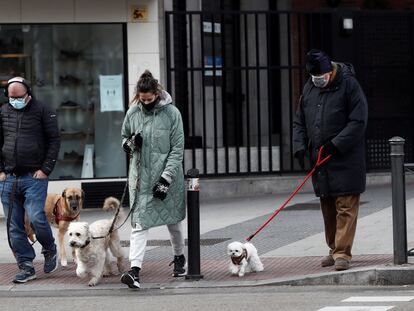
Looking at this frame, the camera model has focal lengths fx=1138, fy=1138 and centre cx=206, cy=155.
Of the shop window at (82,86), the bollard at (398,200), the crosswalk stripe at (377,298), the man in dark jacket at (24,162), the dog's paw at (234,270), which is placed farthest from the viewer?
the shop window at (82,86)

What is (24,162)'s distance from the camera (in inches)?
430

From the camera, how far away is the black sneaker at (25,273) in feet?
36.0

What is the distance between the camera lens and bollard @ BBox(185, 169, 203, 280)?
34.8ft

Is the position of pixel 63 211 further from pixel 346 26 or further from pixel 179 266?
pixel 346 26

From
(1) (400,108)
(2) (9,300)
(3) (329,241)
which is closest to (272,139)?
(1) (400,108)

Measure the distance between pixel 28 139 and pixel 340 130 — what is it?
2983 mm

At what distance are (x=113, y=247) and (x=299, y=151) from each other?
202cm

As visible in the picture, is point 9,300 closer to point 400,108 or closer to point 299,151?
point 299,151

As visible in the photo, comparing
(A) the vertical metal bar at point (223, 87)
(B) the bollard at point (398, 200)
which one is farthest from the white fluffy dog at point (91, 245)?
(A) the vertical metal bar at point (223, 87)

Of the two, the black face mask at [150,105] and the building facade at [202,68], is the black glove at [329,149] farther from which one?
the building facade at [202,68]

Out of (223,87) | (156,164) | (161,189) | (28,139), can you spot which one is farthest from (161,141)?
(223,87)

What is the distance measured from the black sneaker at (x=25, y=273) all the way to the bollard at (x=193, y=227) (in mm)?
1595

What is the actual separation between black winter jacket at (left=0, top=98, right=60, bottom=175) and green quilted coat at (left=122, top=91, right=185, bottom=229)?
952 mm

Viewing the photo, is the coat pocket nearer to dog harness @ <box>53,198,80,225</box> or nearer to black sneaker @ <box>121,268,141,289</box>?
black sneaker @ <box>121,268,141,289</box>
